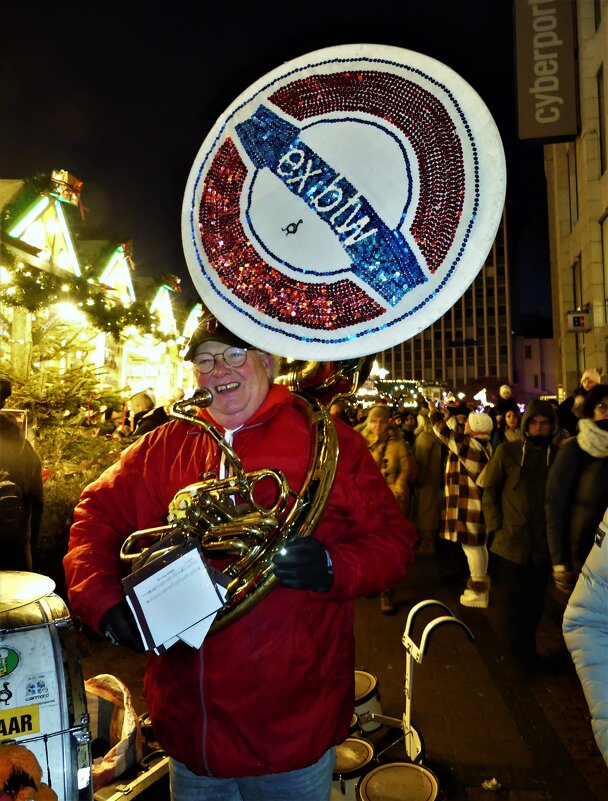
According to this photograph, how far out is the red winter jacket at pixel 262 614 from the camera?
1.79m

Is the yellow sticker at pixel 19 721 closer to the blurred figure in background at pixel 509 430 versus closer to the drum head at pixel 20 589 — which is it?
the drum head at pixel 20 589

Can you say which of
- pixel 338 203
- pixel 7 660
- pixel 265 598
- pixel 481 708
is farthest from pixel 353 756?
pixel 338 203

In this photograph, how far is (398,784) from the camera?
8.84ft

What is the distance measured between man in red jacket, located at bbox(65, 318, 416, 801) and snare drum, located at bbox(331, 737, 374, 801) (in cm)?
96

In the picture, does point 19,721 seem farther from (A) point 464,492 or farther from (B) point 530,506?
(A) point 464,492

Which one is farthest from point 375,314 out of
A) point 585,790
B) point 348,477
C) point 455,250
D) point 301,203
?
point 585,790

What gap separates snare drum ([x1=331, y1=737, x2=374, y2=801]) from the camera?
272 centimetres

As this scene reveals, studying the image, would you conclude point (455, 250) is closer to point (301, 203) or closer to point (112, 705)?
point (301, 203)

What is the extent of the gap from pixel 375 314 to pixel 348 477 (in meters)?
0.57

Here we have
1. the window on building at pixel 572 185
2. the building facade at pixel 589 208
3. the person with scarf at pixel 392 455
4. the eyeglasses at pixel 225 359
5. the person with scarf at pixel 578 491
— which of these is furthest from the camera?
the window on building at pixel 572 185

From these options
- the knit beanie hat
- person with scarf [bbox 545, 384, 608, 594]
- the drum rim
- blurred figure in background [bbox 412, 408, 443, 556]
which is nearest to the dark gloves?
person with scarf [bbox 545, 384, 608, 594]

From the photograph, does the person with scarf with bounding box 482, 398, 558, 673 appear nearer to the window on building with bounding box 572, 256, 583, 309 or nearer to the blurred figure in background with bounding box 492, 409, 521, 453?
the blurred figure in background with bounding box 492, 409, 521, 453

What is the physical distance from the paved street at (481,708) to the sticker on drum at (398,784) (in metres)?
Result: 0.23

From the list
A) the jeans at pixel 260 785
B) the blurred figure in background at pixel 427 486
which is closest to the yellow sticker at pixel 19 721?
the jeans at pixel 260 785
